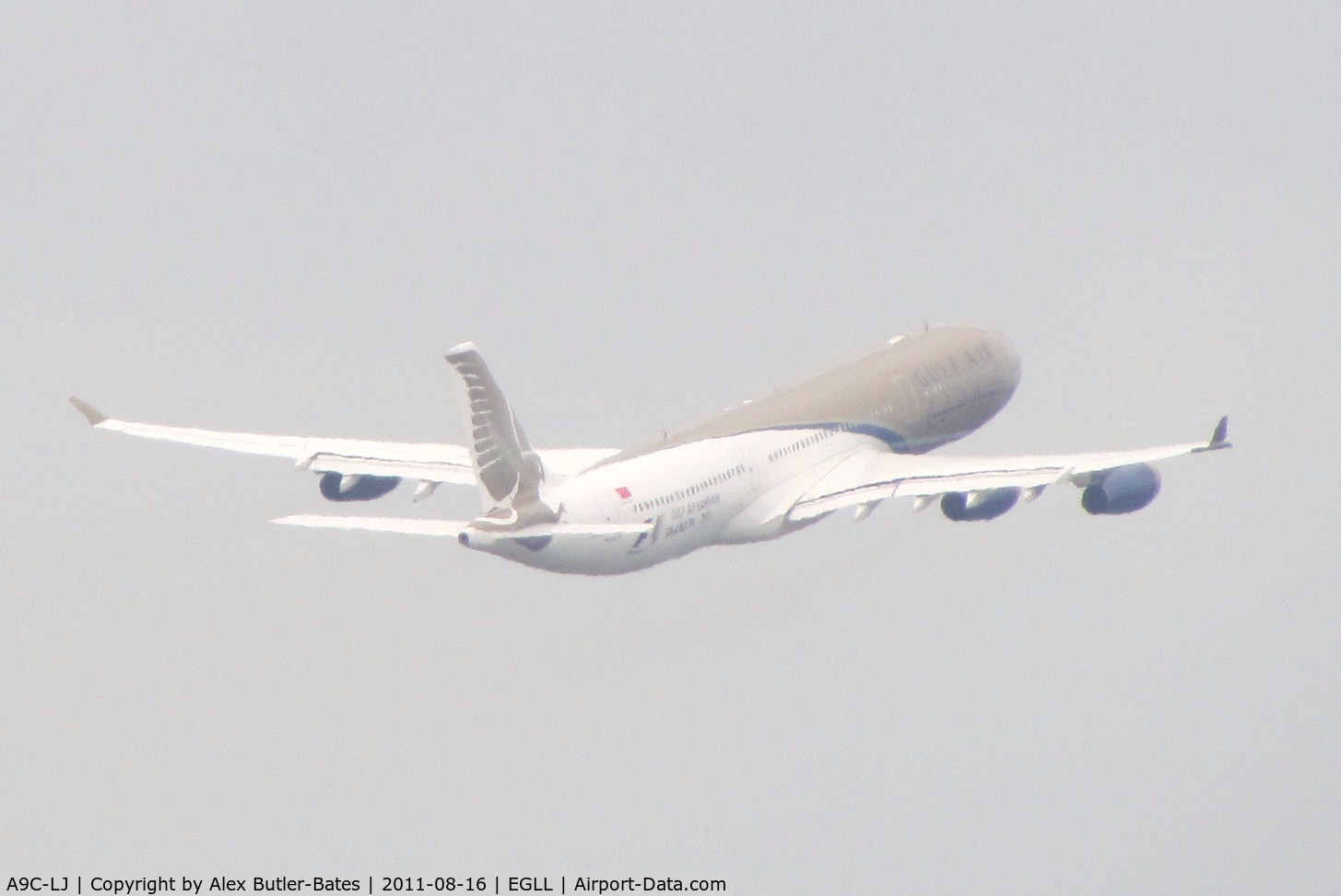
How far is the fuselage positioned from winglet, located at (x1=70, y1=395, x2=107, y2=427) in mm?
17415

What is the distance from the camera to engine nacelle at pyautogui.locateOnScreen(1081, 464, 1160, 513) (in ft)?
265

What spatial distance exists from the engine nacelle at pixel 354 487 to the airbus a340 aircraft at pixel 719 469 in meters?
0.04

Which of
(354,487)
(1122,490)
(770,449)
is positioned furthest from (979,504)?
(354,487)

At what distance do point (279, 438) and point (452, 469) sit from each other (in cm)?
584

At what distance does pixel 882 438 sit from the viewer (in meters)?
89.4

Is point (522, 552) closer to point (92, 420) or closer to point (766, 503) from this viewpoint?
point (766, 503)

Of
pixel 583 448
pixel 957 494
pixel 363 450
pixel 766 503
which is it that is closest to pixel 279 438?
pixel 363 450

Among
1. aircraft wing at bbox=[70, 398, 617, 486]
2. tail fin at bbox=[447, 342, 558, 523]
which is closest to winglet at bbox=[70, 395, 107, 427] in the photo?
aircraft wing at bbox=[70, 398, 617, 486]

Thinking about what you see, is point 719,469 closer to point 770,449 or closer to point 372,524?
point 770,449

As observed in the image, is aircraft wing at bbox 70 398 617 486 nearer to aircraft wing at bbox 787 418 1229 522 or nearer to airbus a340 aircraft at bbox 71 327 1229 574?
airbus a340 aircraft at bbox 71 327 1229 574

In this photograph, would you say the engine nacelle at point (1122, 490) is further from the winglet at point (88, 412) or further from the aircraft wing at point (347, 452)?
the winglet at point (88, 412)

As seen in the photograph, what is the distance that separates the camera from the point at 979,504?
83312 mm

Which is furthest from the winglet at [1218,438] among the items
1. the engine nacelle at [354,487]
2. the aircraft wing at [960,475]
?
the engine nacelle at [354,487]

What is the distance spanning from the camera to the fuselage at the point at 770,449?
76.5 m
